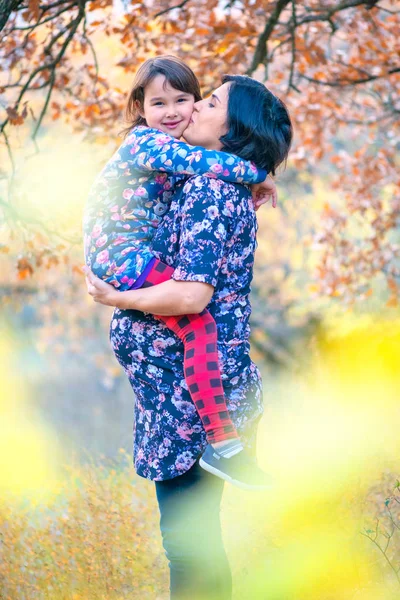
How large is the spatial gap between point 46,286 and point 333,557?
1160 cm

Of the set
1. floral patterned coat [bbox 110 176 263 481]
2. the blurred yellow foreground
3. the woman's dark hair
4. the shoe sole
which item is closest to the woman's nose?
the woman's dark hair

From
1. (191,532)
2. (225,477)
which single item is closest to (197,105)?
(225,477)

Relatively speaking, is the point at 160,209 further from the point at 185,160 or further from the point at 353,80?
the point at 353,80

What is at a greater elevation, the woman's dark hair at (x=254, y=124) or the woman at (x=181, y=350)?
the woman's dark hair at (x=254, y=124)

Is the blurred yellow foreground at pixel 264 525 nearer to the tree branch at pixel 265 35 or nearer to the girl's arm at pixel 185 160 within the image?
the girl's arm at pixel 185 160

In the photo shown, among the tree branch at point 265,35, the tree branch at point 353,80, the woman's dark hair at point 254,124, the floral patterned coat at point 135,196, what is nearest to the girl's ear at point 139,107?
the floral patterned coat at point 135,196

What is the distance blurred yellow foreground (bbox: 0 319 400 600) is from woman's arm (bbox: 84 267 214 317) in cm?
111

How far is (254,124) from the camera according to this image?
7.05 feet

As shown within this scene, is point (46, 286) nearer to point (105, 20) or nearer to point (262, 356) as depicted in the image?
point (262, 356)

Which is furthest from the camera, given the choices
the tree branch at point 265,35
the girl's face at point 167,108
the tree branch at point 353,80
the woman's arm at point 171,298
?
the tree branch at point 353,80

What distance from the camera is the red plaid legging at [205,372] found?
203 centimetres

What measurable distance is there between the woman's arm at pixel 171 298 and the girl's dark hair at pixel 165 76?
78cm

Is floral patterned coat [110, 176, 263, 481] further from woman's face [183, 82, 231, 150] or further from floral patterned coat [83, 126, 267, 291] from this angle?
woman's face [183, 82, 231, 150]

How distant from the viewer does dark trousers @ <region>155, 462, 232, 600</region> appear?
7.13 feet
